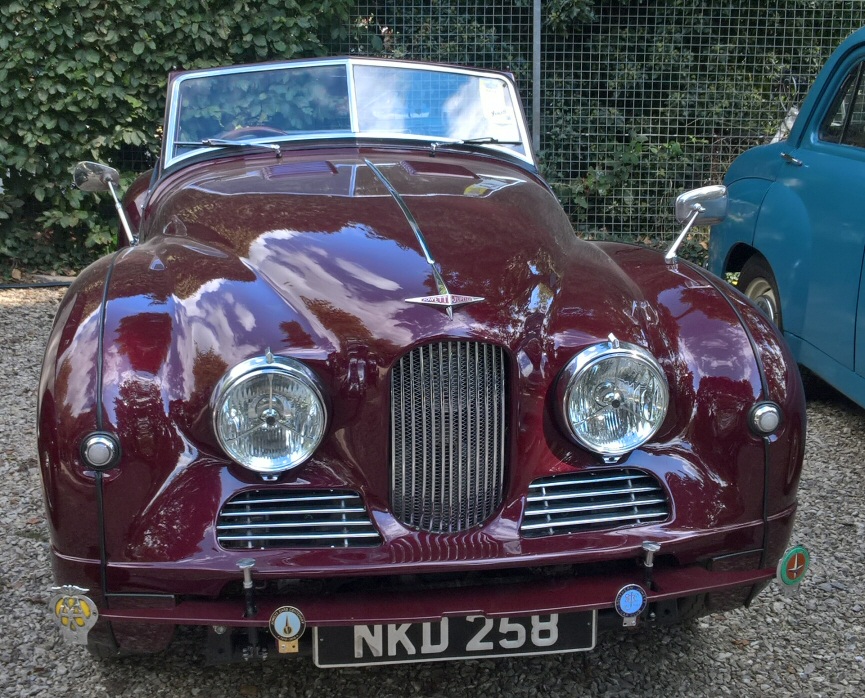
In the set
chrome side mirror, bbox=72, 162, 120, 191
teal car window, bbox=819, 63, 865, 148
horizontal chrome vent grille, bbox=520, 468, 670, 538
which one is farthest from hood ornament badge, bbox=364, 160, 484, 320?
teal car window, bbox=819, 63, 865, 148

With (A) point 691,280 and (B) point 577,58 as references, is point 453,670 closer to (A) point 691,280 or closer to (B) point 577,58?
(A) point 691,280

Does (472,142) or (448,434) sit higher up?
(472,142)

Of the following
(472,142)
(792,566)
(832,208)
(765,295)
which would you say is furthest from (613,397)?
(765,295)

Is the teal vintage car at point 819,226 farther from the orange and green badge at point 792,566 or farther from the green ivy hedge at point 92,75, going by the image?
the green ivy hedge at point 92,75

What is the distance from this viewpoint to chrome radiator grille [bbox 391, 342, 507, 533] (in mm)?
2164

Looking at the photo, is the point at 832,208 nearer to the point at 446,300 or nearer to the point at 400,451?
the point at 446,300

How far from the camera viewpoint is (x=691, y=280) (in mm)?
2750

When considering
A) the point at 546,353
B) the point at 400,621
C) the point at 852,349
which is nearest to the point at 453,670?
the point at 400,621

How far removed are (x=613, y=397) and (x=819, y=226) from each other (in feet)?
8.27

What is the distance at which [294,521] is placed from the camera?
211 cm

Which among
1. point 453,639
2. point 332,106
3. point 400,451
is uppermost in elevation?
point 332,106

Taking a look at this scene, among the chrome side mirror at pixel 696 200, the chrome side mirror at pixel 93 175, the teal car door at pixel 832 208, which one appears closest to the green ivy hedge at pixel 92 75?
the chrome side mirror at pixel 93 175

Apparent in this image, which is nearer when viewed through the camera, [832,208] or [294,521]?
[294,521]

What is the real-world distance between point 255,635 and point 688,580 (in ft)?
3.50
